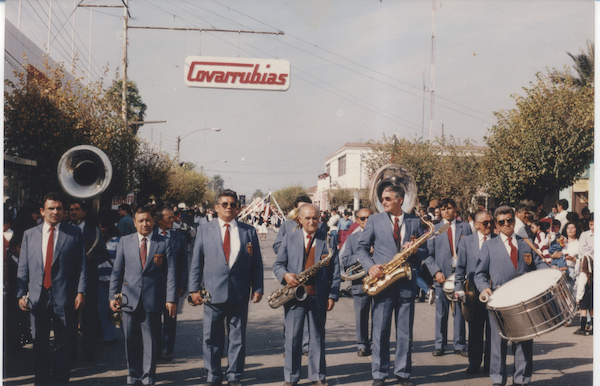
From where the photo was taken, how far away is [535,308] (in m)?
5.24

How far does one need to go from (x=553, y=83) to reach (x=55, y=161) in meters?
17.5

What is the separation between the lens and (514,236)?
6254mm

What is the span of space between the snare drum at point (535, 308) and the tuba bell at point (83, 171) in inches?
276

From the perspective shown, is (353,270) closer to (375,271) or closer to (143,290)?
(375,271)

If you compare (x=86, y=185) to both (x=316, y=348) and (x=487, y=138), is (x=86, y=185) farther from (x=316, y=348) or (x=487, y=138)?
(x=487, y=138)

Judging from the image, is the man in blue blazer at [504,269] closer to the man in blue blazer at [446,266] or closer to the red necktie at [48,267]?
the man in blue blazer at [446,266]

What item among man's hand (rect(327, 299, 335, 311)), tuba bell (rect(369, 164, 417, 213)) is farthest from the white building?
man's hand (rect(327, 299, 335, 311))

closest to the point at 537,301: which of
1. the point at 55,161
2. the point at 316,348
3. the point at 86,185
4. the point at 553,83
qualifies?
the point at 316,348

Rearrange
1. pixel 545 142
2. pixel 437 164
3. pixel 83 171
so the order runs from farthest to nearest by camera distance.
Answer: pixel 437 164
pixel 545 142
pixel 83 171

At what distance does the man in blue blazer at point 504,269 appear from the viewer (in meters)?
5.91

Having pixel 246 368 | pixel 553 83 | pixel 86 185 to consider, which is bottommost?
pixel 246 368

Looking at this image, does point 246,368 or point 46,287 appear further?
point 246,368

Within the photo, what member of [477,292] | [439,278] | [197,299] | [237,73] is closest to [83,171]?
[237,73]

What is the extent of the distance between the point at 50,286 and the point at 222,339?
1802mm
